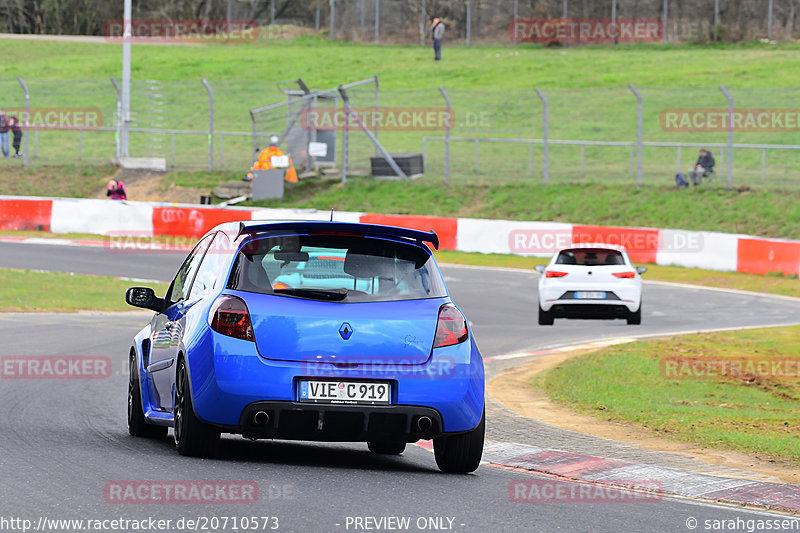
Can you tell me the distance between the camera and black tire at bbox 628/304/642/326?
20375 mm

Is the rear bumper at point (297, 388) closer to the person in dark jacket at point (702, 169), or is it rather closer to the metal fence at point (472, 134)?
the metal fence at point (472, 134)

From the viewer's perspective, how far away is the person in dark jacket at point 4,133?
41.2m

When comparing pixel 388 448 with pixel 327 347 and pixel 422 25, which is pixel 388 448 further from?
pixel 422 25

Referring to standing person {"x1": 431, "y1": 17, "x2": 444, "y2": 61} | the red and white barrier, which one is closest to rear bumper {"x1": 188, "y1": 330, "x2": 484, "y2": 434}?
the red and white barrier

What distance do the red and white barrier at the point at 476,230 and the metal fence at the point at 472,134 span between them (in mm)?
3915

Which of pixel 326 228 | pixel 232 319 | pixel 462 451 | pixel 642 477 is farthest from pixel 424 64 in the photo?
pixel 232 319

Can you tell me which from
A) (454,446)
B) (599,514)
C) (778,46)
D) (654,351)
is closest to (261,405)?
(454,446)

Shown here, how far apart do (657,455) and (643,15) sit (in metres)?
56.1

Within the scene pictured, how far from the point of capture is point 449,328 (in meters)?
7.66

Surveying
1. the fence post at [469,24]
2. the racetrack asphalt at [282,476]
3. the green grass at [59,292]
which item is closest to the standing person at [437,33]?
the fence post at [469,24]

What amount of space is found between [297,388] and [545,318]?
1330 cm

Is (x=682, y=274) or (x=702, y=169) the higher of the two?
(x=702, y=169)

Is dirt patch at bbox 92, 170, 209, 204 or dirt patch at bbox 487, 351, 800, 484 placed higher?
dirt patch at bbox 92, 170, 209, 204

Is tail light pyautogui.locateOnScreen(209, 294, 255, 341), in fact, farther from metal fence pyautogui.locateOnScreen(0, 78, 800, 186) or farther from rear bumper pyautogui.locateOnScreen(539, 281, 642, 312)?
metal fence pyautogui.locateOnScreen(0, 78, 800, 186)
